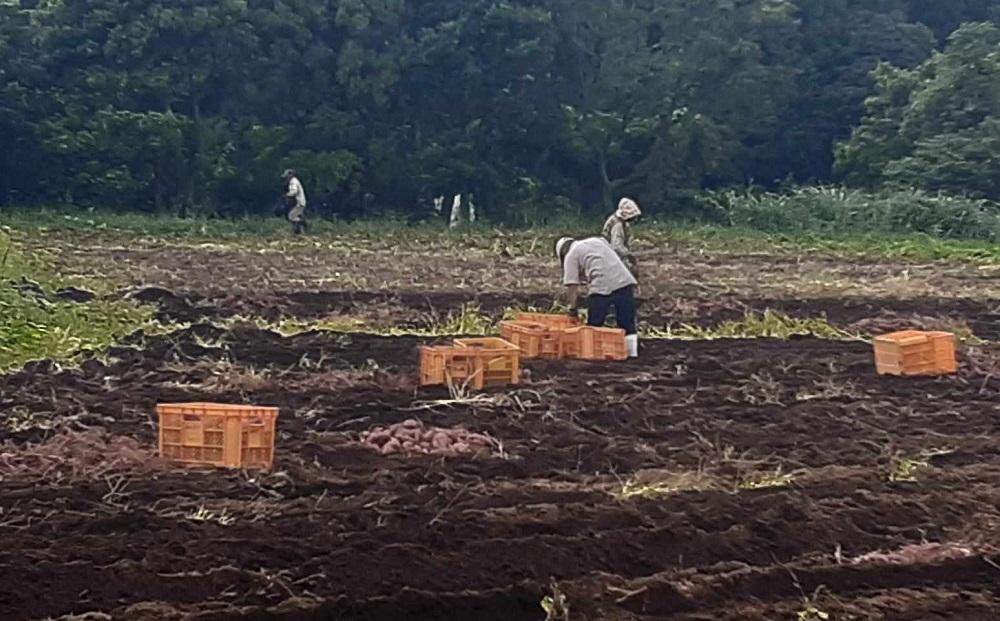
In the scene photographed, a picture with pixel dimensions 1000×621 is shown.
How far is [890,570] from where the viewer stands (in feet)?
19.0

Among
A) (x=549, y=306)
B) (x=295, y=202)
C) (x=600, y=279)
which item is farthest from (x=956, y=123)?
(x=600, y=279)

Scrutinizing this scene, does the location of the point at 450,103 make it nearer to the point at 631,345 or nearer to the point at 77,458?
the point at 631,345

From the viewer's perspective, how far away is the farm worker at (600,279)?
38.1ft

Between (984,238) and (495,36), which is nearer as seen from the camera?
(984,238)

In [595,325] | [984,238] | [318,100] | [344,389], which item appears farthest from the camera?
[318,100]

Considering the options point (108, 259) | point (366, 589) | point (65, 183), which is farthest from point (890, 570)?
point (65, 183)

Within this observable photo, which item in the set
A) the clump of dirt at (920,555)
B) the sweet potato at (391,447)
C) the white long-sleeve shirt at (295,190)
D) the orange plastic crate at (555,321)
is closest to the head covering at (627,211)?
the orange plastic crate at (555,321)

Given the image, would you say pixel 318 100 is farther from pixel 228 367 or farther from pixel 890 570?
pixel 890 570

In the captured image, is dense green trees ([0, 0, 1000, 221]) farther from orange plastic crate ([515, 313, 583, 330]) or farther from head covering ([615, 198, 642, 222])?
head covering ([615, 198, 642, 222])

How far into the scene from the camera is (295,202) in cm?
A: 2856

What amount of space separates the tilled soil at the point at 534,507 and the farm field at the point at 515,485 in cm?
2

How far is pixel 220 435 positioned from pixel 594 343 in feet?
15.5

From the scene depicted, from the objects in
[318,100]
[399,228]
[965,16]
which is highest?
[965,16]

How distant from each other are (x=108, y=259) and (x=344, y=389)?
1182 cm
